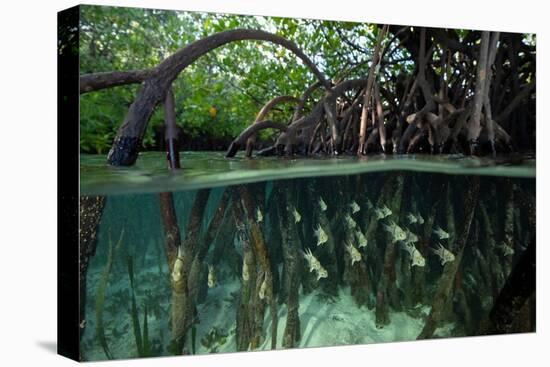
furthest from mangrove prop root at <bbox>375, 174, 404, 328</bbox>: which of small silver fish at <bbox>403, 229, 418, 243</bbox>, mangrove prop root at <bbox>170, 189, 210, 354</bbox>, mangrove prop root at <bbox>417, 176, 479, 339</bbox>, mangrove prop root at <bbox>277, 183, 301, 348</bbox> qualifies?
mangrove prop root at <bbox>170, 189, 210, 354</bbox>

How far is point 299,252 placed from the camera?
22.6 ft

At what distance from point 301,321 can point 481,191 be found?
6.40ft

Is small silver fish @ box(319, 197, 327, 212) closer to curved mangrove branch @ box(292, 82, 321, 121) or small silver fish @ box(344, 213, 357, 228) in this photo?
small silver fish @ box(344, 213, 357, 228)

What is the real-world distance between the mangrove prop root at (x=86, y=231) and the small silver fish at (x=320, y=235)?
173 centimetres

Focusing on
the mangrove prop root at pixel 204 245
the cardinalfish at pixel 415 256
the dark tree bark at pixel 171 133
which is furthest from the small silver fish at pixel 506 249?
the dark tree bark at pixel 171 133

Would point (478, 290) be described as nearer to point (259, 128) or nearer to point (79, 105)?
point (259, 128)

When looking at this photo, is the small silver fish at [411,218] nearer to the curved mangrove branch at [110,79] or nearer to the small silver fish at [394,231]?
the small silver fish at [394,231]

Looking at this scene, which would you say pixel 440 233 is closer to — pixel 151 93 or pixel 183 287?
pixel 183 287

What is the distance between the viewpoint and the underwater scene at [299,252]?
6.23m

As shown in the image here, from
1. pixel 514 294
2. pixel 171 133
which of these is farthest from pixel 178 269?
pixel 514 294

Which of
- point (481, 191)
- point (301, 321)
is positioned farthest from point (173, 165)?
point (481, 191)

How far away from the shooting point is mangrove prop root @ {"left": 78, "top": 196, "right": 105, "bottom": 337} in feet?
19.9

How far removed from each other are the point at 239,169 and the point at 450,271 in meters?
2.06

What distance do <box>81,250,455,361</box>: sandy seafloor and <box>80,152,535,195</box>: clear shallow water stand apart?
22.5 inches
